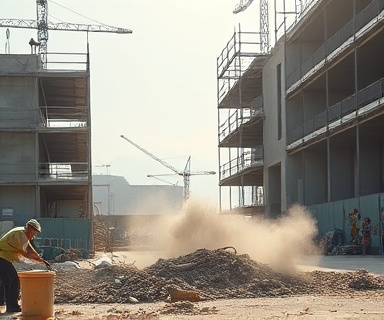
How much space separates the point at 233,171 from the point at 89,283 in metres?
44.7

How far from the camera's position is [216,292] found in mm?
14719

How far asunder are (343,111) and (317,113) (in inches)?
334

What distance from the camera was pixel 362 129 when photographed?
3625 centimetres

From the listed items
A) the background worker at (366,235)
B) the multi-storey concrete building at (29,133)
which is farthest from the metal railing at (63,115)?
the background worker at (366,235)

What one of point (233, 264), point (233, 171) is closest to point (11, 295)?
point (233, 264)

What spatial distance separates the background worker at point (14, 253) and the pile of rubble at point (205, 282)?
7.43 feet

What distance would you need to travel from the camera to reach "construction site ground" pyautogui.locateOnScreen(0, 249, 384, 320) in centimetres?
1169

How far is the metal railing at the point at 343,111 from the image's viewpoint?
33.2m

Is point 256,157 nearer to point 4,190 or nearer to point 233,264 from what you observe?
point 4,190

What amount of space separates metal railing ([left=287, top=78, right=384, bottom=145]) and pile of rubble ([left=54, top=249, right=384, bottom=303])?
55.4 feet

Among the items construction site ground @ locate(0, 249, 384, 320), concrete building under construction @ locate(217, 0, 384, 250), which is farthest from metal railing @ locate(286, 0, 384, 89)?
construction site ground @ locate(0, 249, 384, 320)

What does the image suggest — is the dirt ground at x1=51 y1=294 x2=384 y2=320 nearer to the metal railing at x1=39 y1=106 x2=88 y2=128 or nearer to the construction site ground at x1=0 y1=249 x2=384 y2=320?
the construction site ground at x1=0 y1=249 x2=384 y2=320

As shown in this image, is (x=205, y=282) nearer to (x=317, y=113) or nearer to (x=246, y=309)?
(x=246, y=309)

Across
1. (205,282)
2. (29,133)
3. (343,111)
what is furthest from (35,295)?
(29,133)
